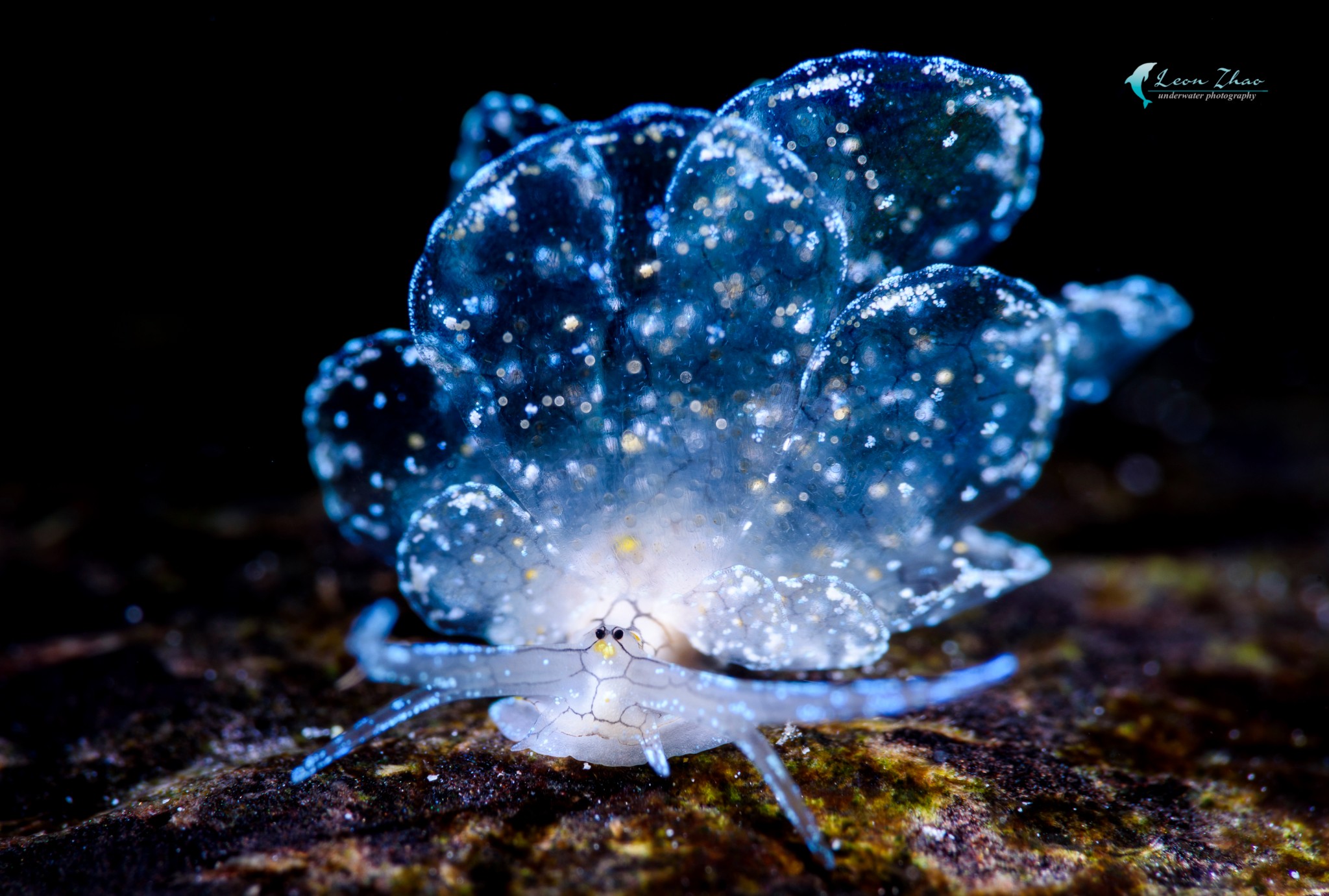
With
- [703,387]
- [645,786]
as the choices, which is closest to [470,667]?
[645,786]

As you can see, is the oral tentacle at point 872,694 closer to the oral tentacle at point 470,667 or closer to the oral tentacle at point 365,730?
the oral tentacle at point 470,667

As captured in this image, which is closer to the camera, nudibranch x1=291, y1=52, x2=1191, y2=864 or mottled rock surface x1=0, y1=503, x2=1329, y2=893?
mottled rock surface x1=0, y1=503, x2=1329, y2=893

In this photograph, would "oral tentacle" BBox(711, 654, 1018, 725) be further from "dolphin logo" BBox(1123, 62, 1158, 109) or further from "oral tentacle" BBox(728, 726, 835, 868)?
"dolphin logo" BBox(1123, 62, 1158, 109)

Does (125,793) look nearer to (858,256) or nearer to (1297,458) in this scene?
(858,256)

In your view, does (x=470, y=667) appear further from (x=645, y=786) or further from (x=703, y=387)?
(x=703, y=387)

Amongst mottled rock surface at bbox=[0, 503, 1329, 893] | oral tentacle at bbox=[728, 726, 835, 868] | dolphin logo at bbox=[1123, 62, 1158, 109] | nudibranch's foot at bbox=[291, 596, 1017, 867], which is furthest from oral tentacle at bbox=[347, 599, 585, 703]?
dolphin logo at bbox=[1123, 62, 1158, 109]

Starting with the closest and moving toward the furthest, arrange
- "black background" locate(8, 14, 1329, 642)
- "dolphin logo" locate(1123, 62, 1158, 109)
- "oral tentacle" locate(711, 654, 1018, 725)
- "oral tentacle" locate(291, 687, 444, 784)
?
"oral tentacle" locate(711, 654, 1018, 725) < "oral tentacle" locate(291, 687, 444, 784) < "dolphin logo" locate(1123, 62, 1158, 109) < "black background" locate(8, 14, 1329, 642)

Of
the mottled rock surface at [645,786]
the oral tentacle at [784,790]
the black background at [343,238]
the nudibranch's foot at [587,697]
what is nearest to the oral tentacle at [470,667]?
the nudibranch's foot at [587,697]
